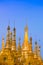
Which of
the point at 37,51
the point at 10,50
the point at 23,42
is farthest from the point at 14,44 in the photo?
the point at 37,51

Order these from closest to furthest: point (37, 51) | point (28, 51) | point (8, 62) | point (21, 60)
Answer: point (8, 62) → point (21, 60) → point (28, 51) → point (37, 51)

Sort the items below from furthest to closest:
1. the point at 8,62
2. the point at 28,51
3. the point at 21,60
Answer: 1. the point at 28,51
2. the point at 21,60
3. the point at 8,62

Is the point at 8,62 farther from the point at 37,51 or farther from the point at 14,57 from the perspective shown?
the point at 37,51

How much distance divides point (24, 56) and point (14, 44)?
166cm

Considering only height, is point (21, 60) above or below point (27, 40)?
below

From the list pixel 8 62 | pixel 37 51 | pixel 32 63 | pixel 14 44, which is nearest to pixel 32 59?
pixel 32 63

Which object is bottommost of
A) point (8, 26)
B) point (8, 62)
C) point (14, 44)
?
point (8, 62)

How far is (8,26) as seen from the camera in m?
26.0

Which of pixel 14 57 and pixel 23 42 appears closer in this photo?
pixel 14 57

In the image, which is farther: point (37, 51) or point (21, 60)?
point (37, 51)

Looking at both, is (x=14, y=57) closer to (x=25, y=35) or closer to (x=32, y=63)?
(x=32, y=63)

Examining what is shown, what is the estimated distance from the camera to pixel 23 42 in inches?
1161

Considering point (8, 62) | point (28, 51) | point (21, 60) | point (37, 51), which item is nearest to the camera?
point (8, 62)

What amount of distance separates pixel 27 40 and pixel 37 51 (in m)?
4.60
